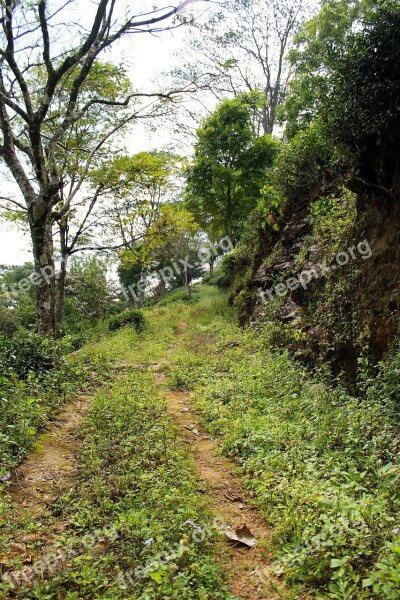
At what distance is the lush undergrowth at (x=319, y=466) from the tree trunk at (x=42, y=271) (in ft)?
13.3

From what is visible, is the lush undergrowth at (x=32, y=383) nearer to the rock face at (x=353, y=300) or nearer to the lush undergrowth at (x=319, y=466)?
the lush undergrowth at (x=319, y=466)

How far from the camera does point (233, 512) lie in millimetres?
3771

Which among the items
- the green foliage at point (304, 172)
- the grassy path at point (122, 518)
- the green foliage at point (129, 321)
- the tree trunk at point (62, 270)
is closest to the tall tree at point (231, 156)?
the green foliage at point (304, 172)

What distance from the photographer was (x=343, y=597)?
8.07ft

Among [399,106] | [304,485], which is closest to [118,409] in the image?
[304,485]

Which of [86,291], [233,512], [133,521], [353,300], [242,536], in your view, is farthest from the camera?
[86,291]

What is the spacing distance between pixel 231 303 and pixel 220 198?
561 centimetres

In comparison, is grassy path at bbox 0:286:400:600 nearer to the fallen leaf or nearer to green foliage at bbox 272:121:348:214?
the fallen leaf

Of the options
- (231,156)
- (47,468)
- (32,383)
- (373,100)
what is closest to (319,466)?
(47,468)

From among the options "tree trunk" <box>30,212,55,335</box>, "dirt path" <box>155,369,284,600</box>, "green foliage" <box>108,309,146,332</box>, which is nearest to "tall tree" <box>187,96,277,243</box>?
"green foliage" <box>108,309,146,332</box>

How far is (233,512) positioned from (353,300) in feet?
13.1

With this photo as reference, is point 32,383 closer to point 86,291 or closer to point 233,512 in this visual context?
point 233,512

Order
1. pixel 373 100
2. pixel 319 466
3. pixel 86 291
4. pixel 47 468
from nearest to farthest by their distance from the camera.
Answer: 1. pixel 319 466
2. pixel 47 468
3. pixel 373 100
4. pixel 86 291

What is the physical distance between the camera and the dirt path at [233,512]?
2857mm
